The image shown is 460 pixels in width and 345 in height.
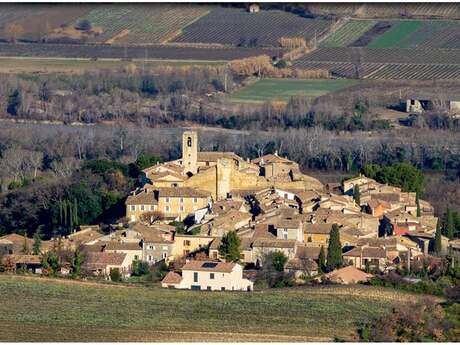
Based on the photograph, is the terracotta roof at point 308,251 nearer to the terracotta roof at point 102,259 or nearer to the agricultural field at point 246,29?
the terracotta roof at point 102,259

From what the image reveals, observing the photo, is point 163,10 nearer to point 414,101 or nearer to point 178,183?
point 414,101

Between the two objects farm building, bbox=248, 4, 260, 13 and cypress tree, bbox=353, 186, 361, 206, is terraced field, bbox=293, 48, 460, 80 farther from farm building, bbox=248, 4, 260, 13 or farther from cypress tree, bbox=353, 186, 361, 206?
cypress tree, bbox=353, 186, 361, 206

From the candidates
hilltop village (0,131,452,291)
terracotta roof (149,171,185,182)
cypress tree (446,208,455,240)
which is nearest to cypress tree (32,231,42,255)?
hilltop village (0,131,452,291)

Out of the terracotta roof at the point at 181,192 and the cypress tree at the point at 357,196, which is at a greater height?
the terracotta roof at the point at 181,192

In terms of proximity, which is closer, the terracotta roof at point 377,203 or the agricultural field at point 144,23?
the terracotta roof at point 377,203

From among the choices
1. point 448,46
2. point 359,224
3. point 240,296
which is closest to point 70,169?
point 359,224

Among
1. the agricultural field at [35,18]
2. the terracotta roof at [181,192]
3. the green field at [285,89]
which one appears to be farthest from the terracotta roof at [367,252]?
the agricultural field at [35,18]

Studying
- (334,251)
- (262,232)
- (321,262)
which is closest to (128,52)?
(262,232)
